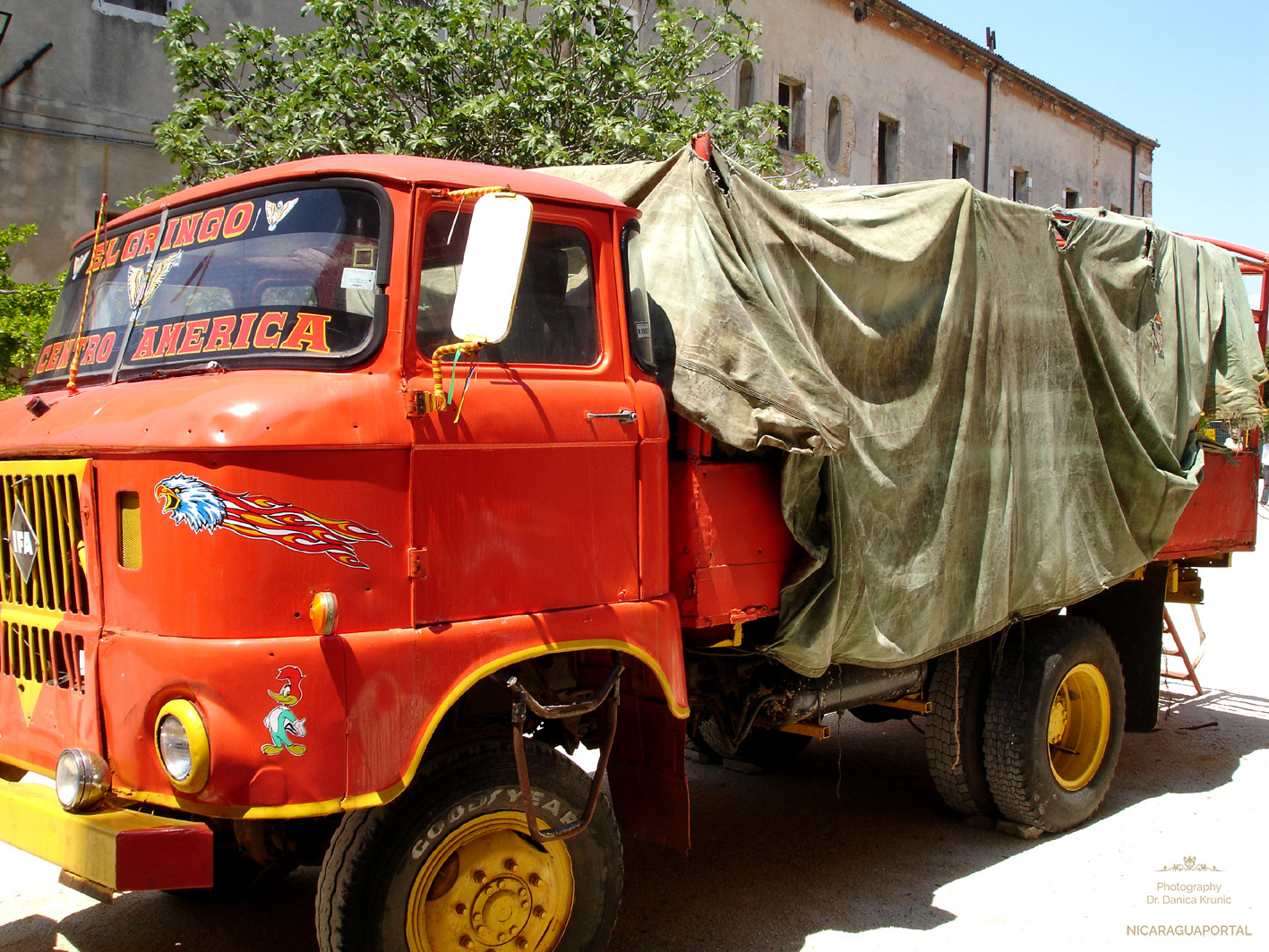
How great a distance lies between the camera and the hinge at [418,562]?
318 centimetres

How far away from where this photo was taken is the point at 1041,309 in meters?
5.55

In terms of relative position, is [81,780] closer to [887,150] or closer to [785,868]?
[785,868]

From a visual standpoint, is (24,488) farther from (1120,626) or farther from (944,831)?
(1120,626)

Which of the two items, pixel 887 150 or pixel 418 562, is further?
pixel 887 150

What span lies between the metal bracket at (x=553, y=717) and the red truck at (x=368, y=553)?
0.01 metres

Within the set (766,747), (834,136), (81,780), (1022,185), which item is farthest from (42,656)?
(1022,185)

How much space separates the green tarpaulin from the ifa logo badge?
7.01ft

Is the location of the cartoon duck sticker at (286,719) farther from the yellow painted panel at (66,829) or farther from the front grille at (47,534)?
the front grille at (47,534)

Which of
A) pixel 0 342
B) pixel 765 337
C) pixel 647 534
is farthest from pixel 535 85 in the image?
pixel 647 534

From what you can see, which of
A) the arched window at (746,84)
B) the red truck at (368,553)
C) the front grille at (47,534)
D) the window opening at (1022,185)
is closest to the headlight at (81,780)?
the red truck at (368,553)

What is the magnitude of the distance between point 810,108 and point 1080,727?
17.0 metres

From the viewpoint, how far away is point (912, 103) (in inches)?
916

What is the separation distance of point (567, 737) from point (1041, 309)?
10.6 ft

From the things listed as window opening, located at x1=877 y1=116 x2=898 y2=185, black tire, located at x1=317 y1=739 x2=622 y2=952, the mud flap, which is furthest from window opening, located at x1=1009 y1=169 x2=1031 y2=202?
black tire, located at x1=317 y1=739 x2=622 y2=952
